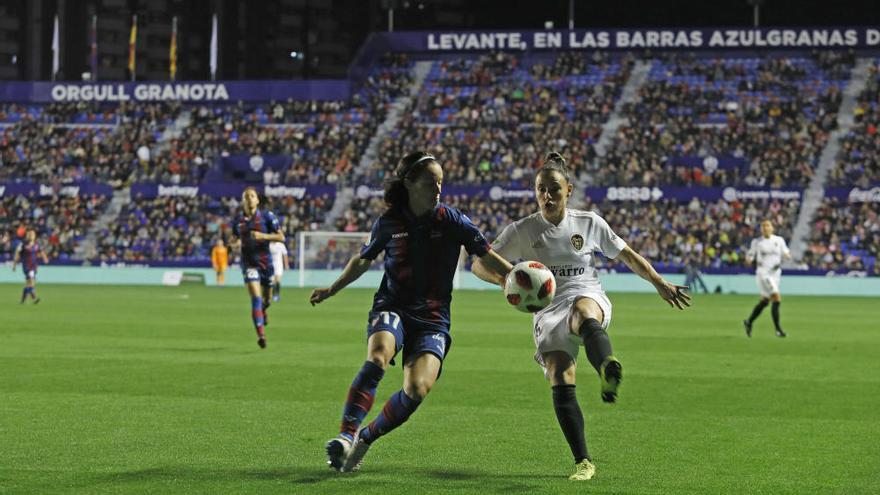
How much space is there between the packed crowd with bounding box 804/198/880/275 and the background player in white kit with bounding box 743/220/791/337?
26.4 meters

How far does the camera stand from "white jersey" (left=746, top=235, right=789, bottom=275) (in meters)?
25.5

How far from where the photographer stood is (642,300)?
41.0m

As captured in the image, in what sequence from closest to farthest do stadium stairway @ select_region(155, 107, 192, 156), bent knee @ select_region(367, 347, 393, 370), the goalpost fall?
1. bent knee @ select_region(367, 347, 393, 370)
2. the goalpost
3. stadium stairway @ select_region(155, 107, 192, 156)

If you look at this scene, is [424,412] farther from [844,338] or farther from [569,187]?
[844,338]

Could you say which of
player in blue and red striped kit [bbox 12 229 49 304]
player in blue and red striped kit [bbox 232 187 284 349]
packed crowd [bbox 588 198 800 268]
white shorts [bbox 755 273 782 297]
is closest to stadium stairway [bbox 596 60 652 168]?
packed crowd [bbox 588 198 800 268]

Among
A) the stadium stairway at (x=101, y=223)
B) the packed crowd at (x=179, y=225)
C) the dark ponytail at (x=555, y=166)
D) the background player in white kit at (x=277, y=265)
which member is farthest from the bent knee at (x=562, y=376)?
the stadium stairway at (x=101, y=223)

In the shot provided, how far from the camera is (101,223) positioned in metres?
60.1

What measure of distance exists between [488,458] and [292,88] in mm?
59411

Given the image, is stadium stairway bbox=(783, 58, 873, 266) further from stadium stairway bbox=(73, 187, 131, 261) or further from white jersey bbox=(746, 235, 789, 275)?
stadium stairway bbox=(73, 187, 131, 261)

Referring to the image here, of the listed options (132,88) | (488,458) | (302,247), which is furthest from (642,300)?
(132,88)

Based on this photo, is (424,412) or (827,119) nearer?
A: (424,412)

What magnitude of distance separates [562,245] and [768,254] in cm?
1771

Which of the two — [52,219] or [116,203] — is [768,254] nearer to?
[116,203]

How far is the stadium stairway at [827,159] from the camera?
53.2 metres
